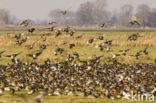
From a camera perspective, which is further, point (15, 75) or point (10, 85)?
point (15, 75)

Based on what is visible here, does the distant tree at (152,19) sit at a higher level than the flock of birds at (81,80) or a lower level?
lower

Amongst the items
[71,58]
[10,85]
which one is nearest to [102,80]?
[10,85]

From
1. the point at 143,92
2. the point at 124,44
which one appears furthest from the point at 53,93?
the point at 124,44

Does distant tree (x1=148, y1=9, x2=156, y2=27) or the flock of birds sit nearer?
the flock of birds

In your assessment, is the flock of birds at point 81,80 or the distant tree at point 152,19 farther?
the distant tree at point 152,19

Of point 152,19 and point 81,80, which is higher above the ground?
point 81,80

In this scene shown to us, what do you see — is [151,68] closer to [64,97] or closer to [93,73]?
[93,73]

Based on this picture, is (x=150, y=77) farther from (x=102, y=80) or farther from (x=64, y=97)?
(x=64, y=97)

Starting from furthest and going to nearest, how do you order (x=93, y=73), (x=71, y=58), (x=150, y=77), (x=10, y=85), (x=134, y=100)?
(x=71, y=58)
(x=93, y=73)
(x=150, y=77)
(x=10, y=85)
(x=134, y=100)

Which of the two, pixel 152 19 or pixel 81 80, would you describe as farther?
pixel 152 19

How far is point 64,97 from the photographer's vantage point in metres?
15.2

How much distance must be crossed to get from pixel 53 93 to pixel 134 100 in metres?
4.10

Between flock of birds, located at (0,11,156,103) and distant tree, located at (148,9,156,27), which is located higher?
flock of birds, located at (0,11,156,103)

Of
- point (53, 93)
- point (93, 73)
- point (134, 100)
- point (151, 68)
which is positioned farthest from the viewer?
point (151, 68)
